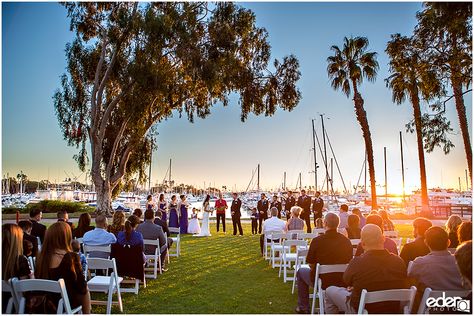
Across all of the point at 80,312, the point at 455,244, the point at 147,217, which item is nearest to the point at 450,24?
the point at 455,244

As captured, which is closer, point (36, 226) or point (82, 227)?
point (36, 226)

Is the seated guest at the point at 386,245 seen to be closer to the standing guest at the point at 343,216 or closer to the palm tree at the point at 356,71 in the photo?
the standing guest at the point at 343,216

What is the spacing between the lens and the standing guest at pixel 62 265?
4.36 metres

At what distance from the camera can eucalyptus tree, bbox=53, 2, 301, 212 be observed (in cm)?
1891

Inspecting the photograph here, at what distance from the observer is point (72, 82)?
21.8 meters

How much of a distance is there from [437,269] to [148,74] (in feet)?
52.7

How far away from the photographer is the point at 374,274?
422 centimetres

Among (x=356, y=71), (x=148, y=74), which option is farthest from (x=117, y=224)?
(x=356, y=71)

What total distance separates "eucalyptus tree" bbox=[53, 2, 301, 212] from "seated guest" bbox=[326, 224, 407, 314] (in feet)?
50.7

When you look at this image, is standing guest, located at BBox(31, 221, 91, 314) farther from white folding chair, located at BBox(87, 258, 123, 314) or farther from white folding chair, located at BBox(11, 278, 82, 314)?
white folding chair, located at BBox(87, 258, 123, 314)

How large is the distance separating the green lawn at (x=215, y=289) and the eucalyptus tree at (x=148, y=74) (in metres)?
10.7

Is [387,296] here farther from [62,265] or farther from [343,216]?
[343,216]

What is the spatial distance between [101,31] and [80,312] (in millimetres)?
19441

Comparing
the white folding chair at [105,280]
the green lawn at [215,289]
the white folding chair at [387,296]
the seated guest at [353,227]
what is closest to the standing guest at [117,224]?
the green lawn at [215,289]
